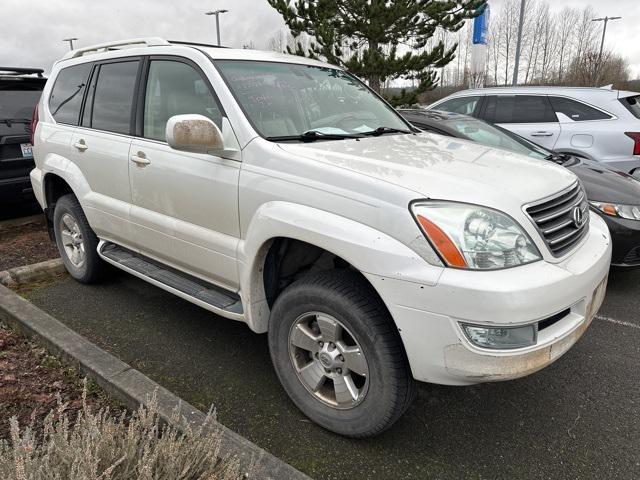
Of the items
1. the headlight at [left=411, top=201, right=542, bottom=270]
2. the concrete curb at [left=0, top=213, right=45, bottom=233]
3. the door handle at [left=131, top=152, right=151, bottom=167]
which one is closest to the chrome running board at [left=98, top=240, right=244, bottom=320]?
the door handle at [left=131, top=152, right=151, bottom=167]

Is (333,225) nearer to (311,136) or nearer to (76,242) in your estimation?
(311,136)

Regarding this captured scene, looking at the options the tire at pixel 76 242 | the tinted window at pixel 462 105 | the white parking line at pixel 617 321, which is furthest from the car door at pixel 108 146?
the tinted window at pixel 462 105

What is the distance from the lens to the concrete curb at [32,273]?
429 centimetres

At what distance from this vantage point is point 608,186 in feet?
14.3

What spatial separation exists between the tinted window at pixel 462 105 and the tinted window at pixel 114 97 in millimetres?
5667

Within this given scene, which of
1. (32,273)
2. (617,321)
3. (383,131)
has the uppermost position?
(383,131)

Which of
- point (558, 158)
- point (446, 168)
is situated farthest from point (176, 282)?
point (558, 158)

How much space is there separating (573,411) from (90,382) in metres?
2.64

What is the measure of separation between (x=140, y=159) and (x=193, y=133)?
33.9 inches

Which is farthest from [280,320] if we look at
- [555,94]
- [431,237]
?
[555,94]

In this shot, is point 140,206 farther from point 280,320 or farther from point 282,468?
point 282,468

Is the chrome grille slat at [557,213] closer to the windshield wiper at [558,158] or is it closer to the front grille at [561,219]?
the front grille at [561,219]

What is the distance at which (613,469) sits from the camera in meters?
2.28

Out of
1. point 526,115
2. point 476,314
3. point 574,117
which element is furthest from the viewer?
point 526,115
